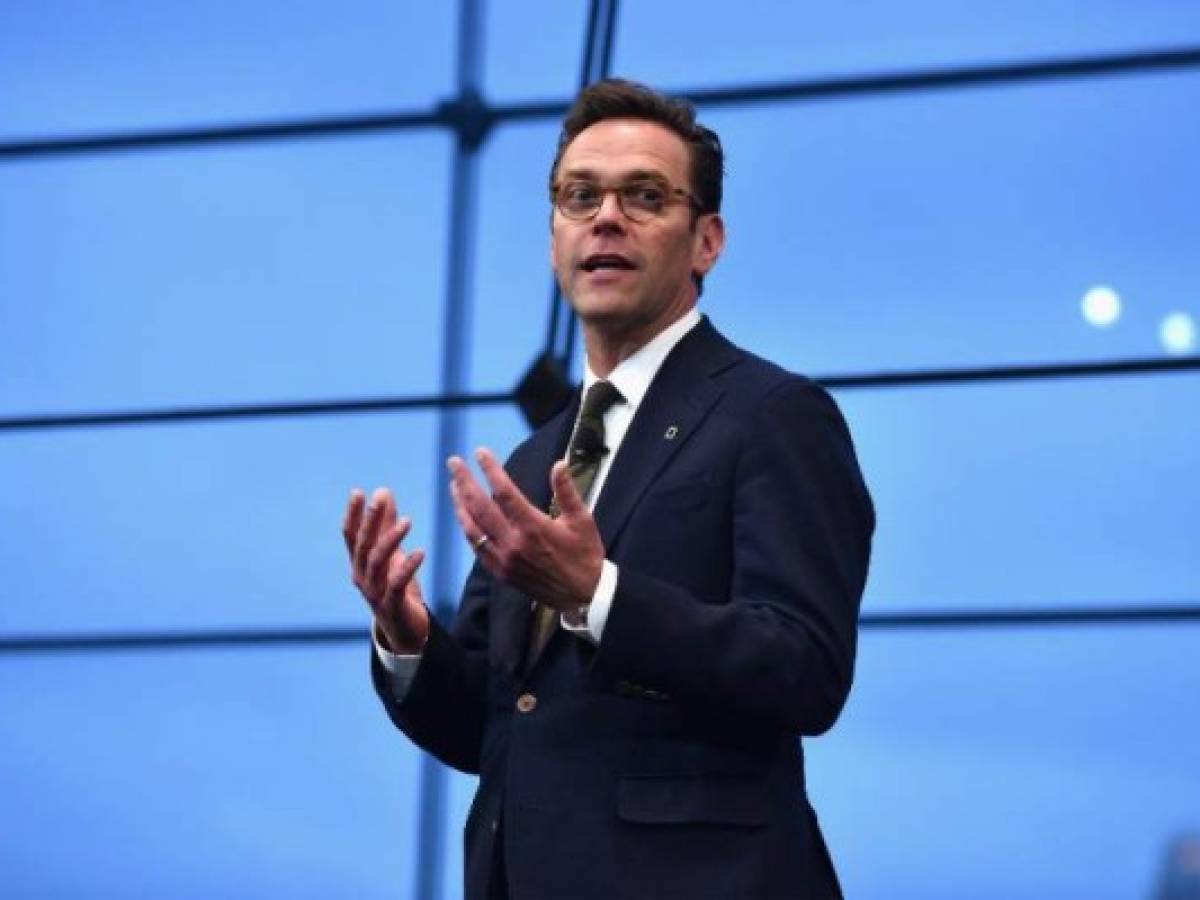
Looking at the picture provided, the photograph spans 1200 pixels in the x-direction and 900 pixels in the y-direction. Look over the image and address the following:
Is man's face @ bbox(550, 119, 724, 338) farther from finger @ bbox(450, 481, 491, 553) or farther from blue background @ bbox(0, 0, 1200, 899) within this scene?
blue background @ bbox(0, 0, 1200, 899)

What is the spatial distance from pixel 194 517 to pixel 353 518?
4795 millimetres

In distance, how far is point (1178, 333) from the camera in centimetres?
653

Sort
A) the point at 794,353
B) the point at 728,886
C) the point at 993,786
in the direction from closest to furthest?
the point at 728,886 → the point at 993,786 → the point at 794,353

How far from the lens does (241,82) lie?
7.46m

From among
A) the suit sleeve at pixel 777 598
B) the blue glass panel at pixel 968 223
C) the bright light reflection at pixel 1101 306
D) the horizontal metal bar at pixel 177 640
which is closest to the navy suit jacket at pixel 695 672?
the suit sleeve at pixel 777 598

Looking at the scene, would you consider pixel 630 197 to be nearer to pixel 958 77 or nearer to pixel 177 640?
pixel 958 77

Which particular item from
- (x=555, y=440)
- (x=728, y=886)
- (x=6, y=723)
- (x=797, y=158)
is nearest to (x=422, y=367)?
(x=797, y=158)

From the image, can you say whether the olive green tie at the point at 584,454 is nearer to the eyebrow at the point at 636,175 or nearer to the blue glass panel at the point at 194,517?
the eyebrow at the point at 636,175

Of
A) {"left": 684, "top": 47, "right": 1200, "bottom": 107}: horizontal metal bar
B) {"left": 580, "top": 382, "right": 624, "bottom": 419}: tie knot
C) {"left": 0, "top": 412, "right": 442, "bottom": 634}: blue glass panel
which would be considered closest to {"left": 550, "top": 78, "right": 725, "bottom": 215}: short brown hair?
{"left": 580, "top": 382, "right": 624, "bottom": 419}: tie knot

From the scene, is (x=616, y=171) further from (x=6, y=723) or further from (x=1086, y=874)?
(x=6, y=723)

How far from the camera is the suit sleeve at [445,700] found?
9.03 feet

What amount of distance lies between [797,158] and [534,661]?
4.51 metres

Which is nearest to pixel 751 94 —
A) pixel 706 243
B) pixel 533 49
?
pixel 533 49

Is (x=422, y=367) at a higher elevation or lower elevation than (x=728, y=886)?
higher
